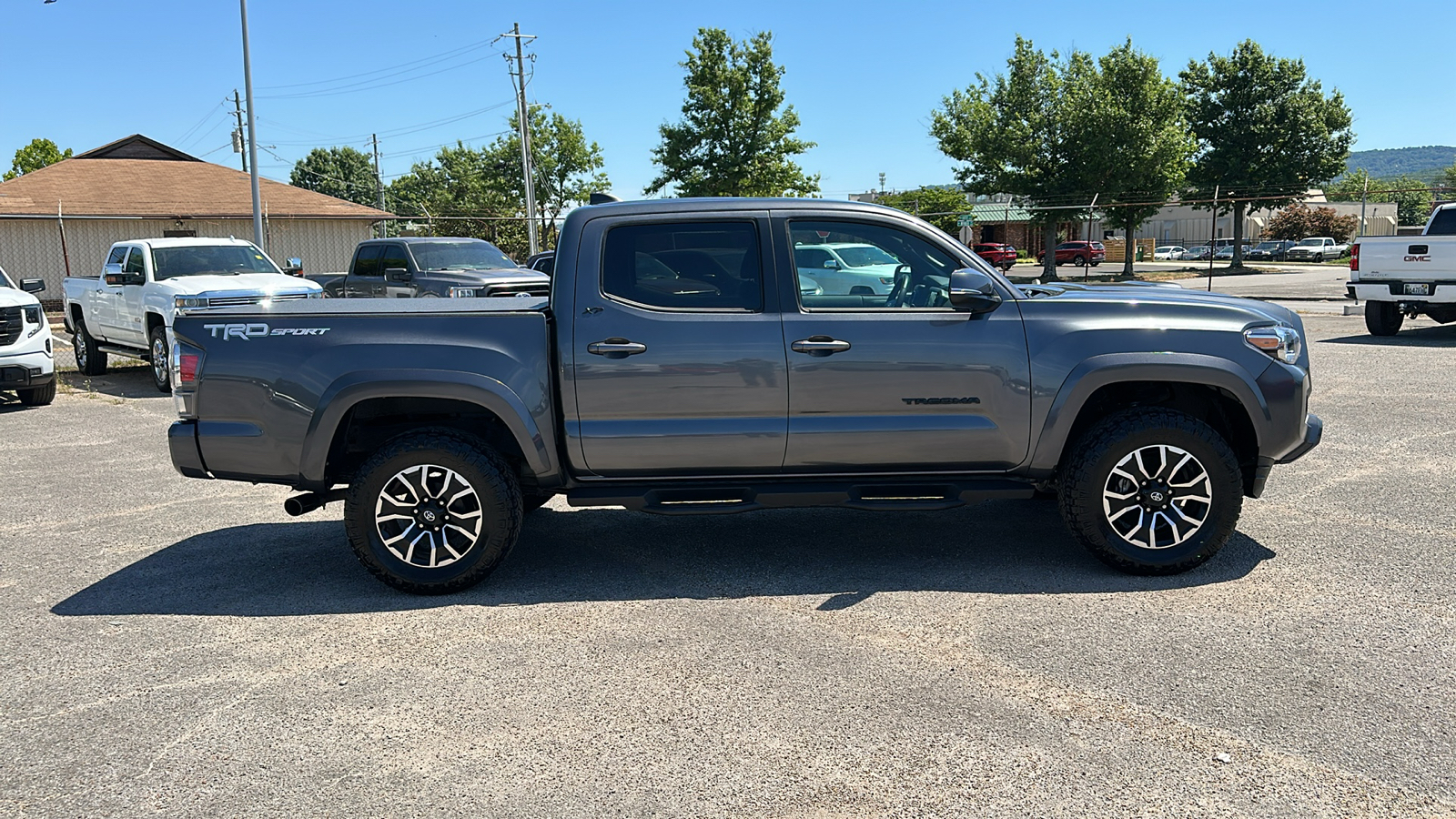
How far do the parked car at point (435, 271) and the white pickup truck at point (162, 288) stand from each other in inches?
59.5

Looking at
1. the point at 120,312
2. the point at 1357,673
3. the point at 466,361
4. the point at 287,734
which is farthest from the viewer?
the point at 120,312

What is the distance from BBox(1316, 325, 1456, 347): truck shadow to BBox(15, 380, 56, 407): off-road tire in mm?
16921

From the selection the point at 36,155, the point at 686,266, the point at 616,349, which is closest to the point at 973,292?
the point at 686,266

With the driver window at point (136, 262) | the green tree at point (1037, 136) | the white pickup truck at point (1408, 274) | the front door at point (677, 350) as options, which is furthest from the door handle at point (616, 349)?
the green tree at point (1037, 136)

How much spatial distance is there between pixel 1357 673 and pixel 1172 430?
1.46 meters

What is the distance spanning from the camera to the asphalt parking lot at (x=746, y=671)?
357cm

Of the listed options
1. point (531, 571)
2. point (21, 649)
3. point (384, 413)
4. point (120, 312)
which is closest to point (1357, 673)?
point (531, 571)

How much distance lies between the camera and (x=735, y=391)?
5430 millimetres

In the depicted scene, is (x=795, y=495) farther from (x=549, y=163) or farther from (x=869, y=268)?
(x=549, y=163)

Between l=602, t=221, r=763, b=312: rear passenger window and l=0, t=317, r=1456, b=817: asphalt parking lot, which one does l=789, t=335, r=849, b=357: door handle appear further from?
l=0, t=317, r=1456, b=817: asphalt parking lot

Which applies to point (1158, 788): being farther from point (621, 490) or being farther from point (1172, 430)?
point (621, 490)

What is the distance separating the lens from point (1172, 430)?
5438 millimetres

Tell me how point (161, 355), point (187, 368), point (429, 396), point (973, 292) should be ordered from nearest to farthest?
point (973, 292), point (429, 396), point (187, 368), point (161, 355)

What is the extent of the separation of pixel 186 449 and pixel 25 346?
8590mm
